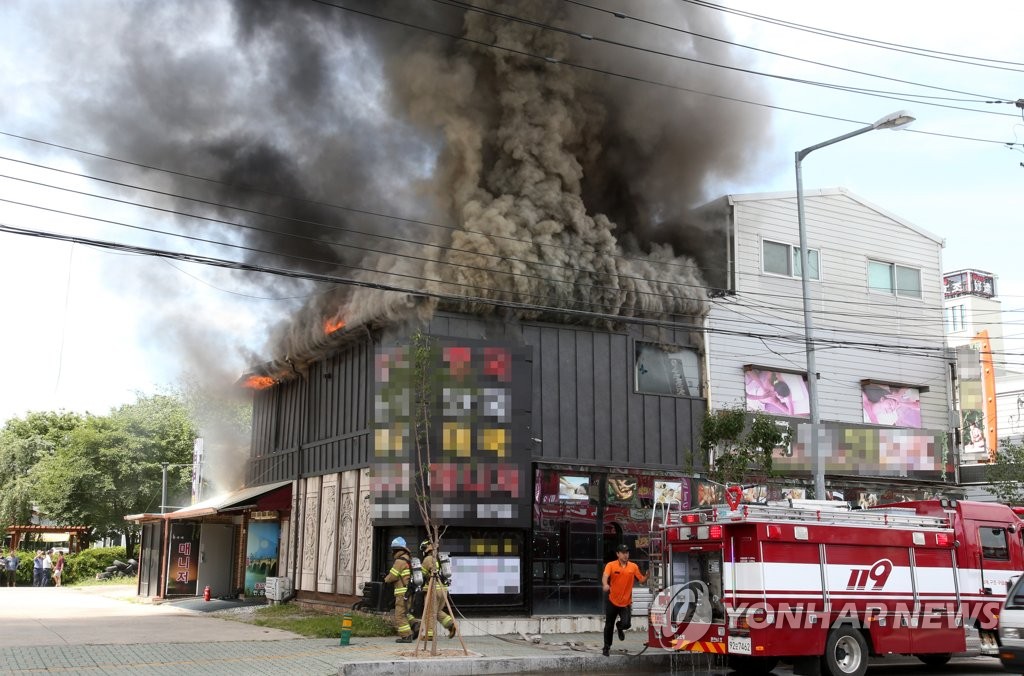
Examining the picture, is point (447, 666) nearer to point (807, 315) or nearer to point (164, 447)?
point (807, 315)

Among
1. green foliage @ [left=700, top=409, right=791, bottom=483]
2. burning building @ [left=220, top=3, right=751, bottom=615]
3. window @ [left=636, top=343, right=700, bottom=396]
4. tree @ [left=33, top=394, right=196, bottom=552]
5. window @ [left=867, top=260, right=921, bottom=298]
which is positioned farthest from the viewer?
tree @ [left=33, top=394, right=196, bottom=552]

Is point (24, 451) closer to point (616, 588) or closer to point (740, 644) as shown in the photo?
point (616, 588)

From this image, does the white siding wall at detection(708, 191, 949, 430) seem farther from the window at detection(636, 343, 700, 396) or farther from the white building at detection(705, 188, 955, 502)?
the window at detection(636, 343, 700, 396)

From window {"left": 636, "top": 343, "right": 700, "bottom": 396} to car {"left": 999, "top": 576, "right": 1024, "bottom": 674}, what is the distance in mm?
8281

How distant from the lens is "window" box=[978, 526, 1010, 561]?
525 inches

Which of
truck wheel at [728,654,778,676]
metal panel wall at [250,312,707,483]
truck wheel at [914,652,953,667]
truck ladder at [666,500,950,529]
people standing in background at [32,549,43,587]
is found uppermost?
metal panel wall at [250,312,707,483]

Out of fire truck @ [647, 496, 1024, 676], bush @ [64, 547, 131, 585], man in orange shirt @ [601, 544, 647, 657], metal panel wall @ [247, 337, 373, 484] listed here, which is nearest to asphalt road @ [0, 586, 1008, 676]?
man in orange shirt @ [601, 544, 647, 657]

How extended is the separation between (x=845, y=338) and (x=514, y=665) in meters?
13.8

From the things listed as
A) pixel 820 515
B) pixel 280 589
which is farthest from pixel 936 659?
pixel 280 589

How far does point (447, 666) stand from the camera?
11664 mm

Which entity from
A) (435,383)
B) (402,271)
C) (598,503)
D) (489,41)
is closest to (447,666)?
(435,383)

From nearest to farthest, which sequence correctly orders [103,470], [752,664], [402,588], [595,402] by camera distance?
[752,664] → [402,588] → [595,402] → [103,470]

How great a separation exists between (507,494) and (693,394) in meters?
5.33

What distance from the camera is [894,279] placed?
918 inches
